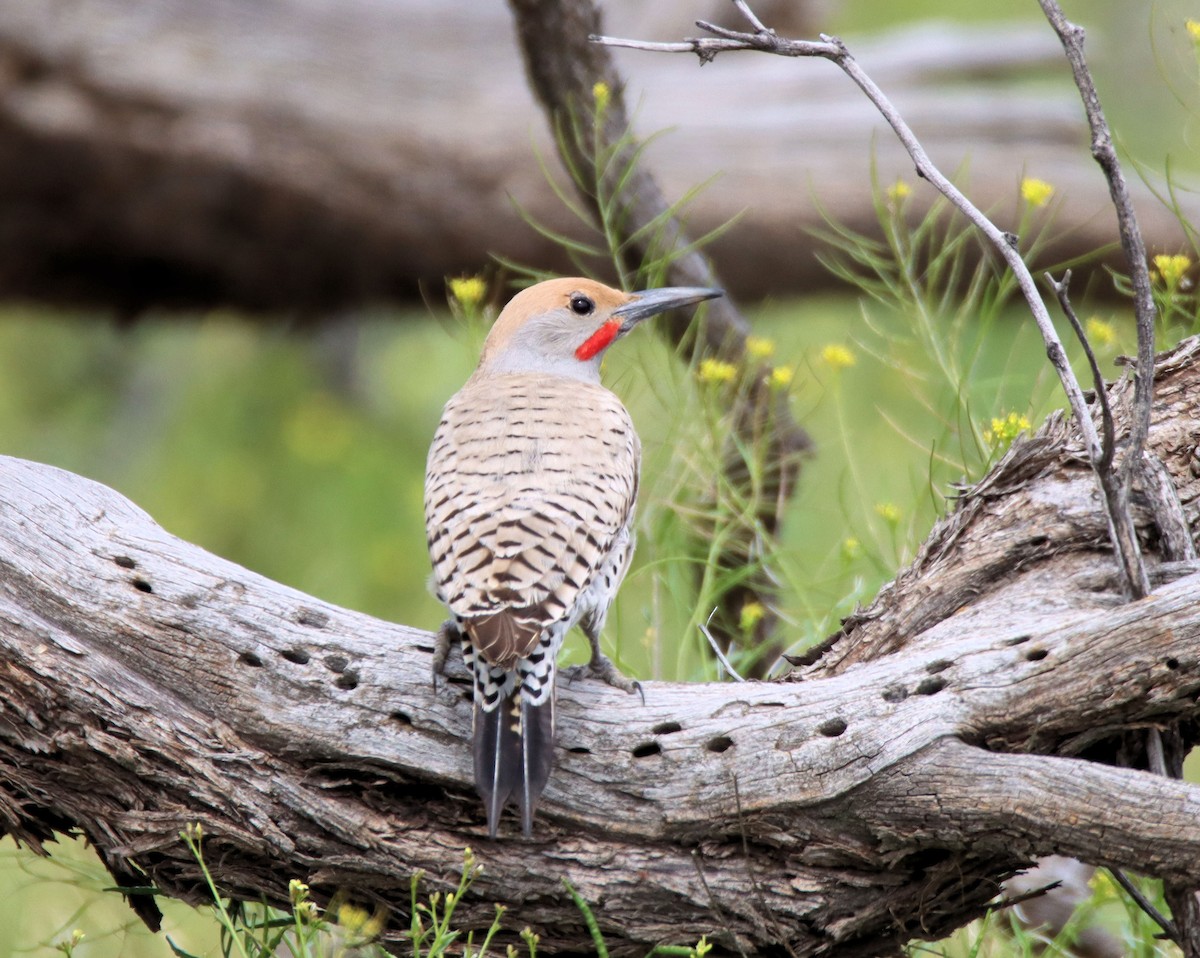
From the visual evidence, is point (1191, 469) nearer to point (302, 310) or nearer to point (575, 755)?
point (575, 755)

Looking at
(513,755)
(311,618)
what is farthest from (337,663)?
(513,755)

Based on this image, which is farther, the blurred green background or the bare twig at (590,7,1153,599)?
the blurred green background

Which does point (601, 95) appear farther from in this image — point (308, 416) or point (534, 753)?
point (308, 416)

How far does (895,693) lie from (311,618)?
1.19 metres

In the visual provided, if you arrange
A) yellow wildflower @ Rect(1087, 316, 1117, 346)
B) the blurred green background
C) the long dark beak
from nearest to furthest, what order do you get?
yellow wildflower @ Rect(1087, 316, 1117, 346) < the long dark beak < the blurred green background

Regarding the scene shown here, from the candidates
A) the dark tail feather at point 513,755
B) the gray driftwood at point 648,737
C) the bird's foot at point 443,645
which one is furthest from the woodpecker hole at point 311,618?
the dark tail feather at point 513,755

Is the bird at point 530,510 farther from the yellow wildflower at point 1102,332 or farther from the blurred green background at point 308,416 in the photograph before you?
the blurred green background at point 308,416

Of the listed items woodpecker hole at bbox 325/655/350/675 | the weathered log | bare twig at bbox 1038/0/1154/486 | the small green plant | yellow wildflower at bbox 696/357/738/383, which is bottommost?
the small green plant

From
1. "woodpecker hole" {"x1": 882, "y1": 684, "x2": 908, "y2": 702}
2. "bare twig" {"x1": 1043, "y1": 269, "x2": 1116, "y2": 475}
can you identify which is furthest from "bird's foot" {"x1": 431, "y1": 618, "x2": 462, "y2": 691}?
"bare twig" {"x1": 1043, "y1": 269, "x2": 1116, "y2": 475}

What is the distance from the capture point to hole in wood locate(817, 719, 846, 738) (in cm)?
261

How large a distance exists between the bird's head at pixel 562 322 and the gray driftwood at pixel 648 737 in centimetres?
119

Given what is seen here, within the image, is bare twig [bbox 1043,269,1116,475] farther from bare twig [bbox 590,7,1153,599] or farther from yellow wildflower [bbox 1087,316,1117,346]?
yellow wildflower [bbox 1087,316,1117,346]

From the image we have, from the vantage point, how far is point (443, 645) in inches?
111

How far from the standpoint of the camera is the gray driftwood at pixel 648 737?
252cm
